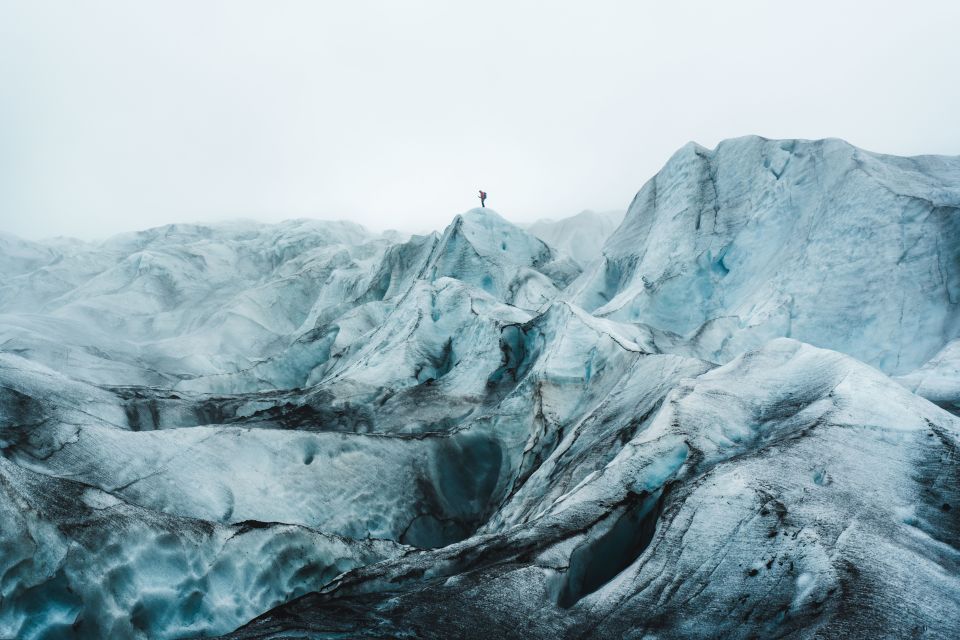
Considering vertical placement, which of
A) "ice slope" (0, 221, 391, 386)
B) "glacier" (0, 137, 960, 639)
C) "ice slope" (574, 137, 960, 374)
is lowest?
"ice slope" (0, 221, 391, 386)

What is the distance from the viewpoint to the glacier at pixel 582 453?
139 inches

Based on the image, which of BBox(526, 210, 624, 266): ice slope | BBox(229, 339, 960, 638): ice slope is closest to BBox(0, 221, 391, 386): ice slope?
BBox(526, 210, 624, 266): ice slope

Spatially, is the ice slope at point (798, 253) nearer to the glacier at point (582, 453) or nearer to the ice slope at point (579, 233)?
the glacier at point (582, 453)

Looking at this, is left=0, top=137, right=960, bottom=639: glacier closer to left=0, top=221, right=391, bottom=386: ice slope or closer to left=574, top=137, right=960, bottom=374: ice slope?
left=574, top=137, right=960, bottom=374: ice slope

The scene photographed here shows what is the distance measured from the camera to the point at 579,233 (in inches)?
1286

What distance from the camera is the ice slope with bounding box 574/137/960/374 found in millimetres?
9281

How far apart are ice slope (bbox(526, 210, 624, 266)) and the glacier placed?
15305mm

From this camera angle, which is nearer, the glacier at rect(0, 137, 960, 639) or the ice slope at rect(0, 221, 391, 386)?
the glacier at rect(0, 137, 960, 639)

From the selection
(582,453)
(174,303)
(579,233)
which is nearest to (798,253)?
(582,453)

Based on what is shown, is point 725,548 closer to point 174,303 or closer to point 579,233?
point 174,303

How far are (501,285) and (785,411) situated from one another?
12.5m

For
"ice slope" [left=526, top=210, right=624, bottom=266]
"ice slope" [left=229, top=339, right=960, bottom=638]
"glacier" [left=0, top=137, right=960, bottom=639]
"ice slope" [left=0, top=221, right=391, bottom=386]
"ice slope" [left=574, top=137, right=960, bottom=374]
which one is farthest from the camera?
"ice slope" [left=526, top=210, right=624, bottom=266]

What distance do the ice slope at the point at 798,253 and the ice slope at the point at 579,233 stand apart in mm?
15590

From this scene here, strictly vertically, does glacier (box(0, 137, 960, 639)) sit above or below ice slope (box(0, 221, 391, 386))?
above
